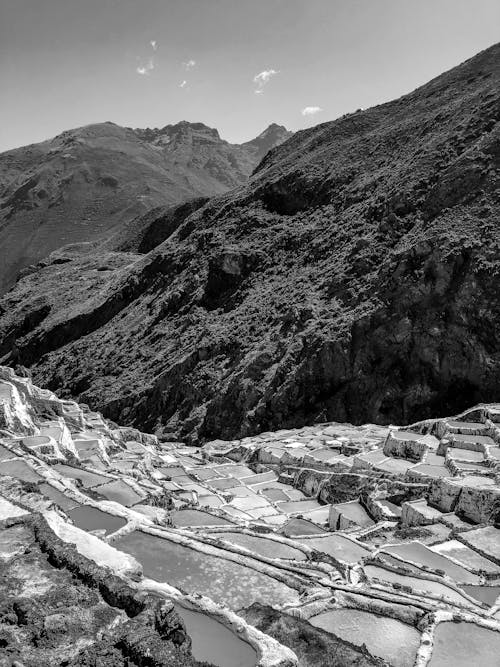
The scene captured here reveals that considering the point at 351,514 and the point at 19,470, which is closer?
the point at 19,470

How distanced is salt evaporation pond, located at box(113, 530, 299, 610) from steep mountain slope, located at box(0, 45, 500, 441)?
25.6 m

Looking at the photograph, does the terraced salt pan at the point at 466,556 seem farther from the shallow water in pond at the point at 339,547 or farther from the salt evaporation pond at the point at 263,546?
the salt evaporation pond at the point at 263,546

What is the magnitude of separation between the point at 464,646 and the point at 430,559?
5806 mm

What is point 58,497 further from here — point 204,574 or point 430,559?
point 430,559

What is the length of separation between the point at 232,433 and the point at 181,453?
761cm

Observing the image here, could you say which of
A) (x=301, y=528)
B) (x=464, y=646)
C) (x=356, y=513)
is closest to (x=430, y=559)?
(x=301, y=528)

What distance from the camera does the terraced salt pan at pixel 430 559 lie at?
12.0 m

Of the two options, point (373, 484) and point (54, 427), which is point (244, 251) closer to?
point (54, 427)

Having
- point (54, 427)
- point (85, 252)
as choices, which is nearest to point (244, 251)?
point (54, 427)

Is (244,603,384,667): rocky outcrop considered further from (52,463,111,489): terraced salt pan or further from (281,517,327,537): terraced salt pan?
(52,463,111,489): terraced salt pan

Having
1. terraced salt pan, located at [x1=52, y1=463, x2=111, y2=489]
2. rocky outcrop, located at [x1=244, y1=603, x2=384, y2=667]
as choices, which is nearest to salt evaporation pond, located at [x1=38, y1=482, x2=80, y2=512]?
terraced salt pan, located at [x1=52, y1=463, x2=111, y2=489]

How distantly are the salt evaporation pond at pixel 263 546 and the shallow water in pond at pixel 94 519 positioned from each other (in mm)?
2164

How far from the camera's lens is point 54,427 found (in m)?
22.3

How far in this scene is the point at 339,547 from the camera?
12.4 m
